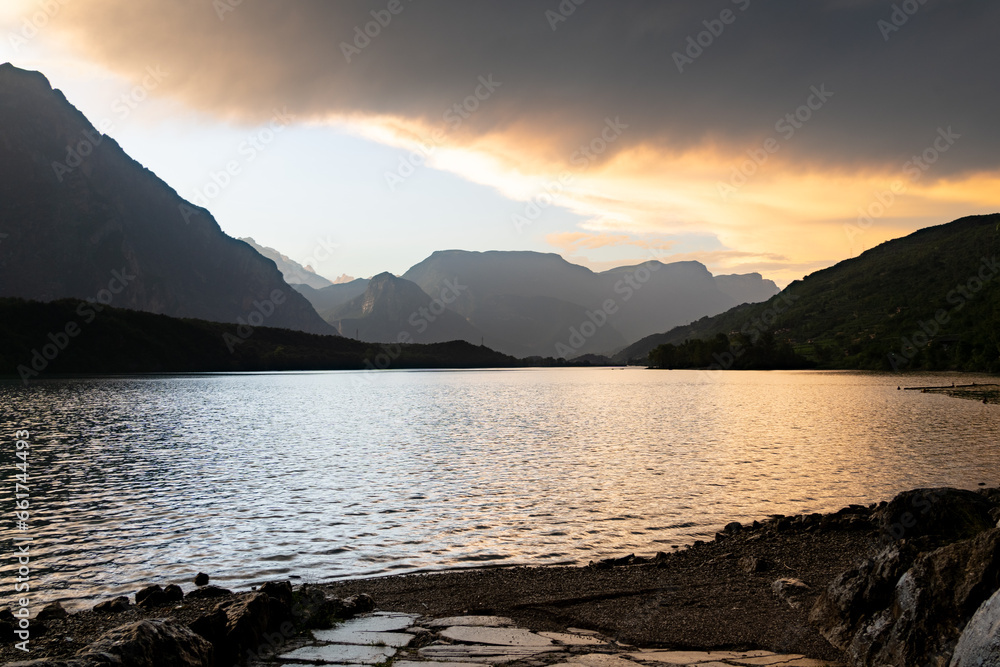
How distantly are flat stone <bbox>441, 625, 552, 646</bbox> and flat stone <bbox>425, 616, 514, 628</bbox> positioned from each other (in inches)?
8.4

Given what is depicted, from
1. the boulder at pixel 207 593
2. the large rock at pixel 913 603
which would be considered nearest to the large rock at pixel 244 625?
the boulder at pixel 207 593

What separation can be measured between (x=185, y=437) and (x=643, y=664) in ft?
172

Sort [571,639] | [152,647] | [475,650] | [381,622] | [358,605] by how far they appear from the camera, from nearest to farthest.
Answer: [152,647] → [475,650] → [571,639] → [381,622] → [358,605]

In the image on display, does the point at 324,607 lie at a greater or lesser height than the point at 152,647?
lesser

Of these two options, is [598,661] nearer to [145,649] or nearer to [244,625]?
[244,625]

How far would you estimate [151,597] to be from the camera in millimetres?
14758

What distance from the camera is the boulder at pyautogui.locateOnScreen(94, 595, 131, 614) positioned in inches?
559

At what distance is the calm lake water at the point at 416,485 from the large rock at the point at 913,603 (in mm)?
8893

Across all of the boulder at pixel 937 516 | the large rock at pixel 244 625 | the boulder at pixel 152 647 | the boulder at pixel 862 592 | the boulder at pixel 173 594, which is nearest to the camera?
the boulder at pixel 152 647

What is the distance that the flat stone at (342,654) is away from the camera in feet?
35.2

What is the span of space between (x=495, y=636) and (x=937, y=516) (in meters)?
9.58

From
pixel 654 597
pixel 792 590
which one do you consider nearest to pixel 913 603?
pixel 792 590

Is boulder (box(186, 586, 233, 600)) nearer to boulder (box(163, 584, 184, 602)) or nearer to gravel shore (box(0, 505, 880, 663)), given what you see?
boulder (box(163, 584, 184, 602))

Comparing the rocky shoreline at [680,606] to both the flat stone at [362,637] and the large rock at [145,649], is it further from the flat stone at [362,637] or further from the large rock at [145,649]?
the flat stone at [362,637]
